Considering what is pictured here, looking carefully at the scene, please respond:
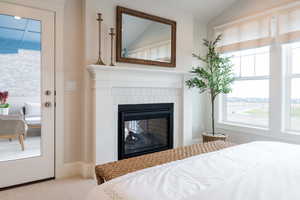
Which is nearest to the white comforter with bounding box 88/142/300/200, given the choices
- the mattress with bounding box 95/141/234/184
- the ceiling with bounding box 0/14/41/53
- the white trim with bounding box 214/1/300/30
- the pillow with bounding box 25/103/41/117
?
the mattress with bounding box 95/141/234/184

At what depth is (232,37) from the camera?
3486 mm

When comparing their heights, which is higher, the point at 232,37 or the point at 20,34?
the point at 232,37

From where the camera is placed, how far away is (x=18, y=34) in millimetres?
2283

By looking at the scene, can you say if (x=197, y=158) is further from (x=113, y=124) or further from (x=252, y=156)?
(x=113, y=124)

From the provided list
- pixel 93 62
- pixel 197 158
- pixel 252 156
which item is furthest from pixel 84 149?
pixel 252 156

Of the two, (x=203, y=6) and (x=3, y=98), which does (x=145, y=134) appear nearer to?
(x=3, y=98)

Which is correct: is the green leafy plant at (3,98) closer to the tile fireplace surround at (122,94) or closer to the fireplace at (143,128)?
the tile fireplace surround at (122,94)

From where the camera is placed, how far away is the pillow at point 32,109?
7.86 ft

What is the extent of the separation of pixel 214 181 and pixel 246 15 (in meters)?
3.22

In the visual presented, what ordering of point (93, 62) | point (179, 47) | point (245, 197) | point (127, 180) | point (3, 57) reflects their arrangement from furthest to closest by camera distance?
point (179, 47)
point (93, 62)
point (3, 57)
point (127, 180)
point (245, 197)

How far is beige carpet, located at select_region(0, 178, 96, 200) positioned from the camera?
6.73ft

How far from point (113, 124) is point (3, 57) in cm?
148

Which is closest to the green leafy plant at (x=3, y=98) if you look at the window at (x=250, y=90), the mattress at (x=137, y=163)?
the mattress at (x=137, y=163)

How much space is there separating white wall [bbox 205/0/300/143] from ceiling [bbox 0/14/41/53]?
9.96 feet
